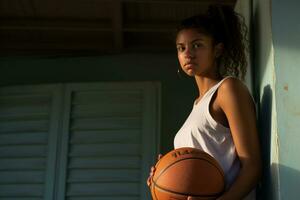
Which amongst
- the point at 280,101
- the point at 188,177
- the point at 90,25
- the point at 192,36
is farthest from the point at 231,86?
the point at 90,25

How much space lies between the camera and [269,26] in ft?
6.85

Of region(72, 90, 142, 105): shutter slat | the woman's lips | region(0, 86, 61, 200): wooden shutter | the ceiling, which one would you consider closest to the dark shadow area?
the woman's lips

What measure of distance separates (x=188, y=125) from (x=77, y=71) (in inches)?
95.9

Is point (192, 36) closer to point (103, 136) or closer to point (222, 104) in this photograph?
point (222, 104)

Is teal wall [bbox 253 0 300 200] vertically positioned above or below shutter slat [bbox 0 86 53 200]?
below

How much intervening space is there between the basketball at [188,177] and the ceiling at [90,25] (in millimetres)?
2199

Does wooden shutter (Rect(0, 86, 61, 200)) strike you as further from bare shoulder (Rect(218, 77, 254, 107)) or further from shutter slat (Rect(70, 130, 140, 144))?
bare shoulder (Rect(218, 77, 254, 107))

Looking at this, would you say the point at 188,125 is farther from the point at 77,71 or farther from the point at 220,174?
the point at 77,71

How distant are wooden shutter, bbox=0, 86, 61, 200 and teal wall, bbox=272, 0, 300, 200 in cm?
245

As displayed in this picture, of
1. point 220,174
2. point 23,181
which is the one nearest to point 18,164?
point 23,181

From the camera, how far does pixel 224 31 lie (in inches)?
92.1

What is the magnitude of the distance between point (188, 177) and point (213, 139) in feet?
0.99

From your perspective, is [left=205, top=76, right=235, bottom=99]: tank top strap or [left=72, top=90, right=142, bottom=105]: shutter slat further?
[left=72, top=90, right=142, bottom=105]: shutter slat

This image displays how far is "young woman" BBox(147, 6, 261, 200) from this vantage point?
6.38 feet
